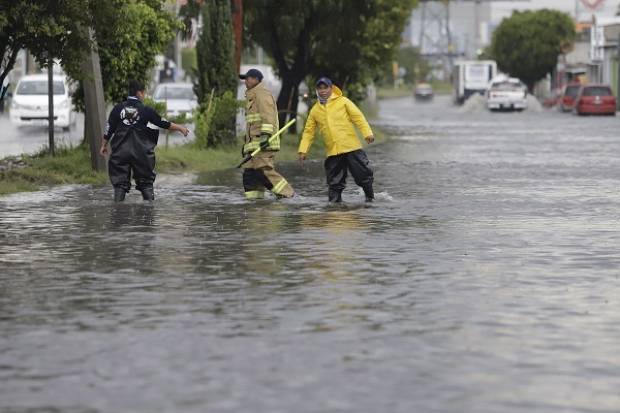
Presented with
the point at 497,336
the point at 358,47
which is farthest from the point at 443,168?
the point at 497,336

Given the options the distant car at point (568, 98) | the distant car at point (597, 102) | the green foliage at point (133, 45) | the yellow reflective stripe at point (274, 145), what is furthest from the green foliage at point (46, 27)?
the distant car at point (568, 98)

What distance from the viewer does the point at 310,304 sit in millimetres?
11859

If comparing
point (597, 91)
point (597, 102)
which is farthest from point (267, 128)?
point (597, 91)

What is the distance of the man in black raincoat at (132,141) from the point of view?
2139 centimetres

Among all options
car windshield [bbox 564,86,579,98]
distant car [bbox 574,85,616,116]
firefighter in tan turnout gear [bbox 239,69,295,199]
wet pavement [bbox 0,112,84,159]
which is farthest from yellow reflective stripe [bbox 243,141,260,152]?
car windshield [bbox 564,86,579,98]

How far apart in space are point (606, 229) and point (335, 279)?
17.4 ft

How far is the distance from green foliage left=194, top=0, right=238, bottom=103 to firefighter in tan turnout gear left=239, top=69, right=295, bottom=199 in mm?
13443

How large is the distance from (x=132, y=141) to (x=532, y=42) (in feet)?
→ 387

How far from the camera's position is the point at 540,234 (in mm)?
17203

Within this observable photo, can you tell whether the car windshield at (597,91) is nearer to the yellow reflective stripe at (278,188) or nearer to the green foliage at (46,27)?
the green foliage at (46,27)

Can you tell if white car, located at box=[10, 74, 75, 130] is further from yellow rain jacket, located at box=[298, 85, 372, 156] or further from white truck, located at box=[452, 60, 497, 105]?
white truck, located at box=[452, 60, 497, 105]

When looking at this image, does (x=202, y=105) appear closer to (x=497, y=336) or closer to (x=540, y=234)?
(x=540, y=234)

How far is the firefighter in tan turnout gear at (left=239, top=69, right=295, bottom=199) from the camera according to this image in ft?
72.6

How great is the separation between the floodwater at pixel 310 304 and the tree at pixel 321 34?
21.3m
